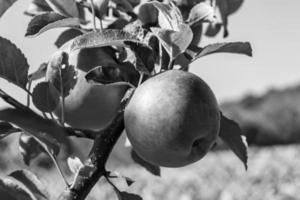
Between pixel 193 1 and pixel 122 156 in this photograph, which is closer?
pixel 193 1

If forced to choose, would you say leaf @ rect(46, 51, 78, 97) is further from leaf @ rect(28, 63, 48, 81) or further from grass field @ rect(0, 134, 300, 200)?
grass field @ rect(0, 134, 300, 200)

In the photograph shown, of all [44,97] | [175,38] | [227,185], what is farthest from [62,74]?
[227,185]

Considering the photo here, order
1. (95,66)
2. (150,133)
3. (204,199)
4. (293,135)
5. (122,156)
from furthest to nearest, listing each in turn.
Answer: (293,135)
(122,156)
(204,199)
(95,66)
(150,133)

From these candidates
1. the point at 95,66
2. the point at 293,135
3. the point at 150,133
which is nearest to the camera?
the point at 150,133

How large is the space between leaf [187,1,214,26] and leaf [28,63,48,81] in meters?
0.20

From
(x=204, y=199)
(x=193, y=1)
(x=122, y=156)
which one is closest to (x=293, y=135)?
(x=122, y=156)

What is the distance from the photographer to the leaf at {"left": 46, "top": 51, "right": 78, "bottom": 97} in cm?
75

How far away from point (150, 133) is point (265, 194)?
9.41 ft

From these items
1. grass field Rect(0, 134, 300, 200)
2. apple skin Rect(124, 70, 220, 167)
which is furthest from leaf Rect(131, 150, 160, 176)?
grass field Rect(0, 134, 300, 200)

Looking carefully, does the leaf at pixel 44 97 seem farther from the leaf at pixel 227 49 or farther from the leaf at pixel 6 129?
the leaf at pixel 227 49

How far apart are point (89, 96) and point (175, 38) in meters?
0.17

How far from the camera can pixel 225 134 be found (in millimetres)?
826

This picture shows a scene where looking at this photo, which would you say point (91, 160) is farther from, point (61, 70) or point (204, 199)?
point (204, 199)

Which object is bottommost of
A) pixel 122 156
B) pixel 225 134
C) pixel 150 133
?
pixel 122 156
